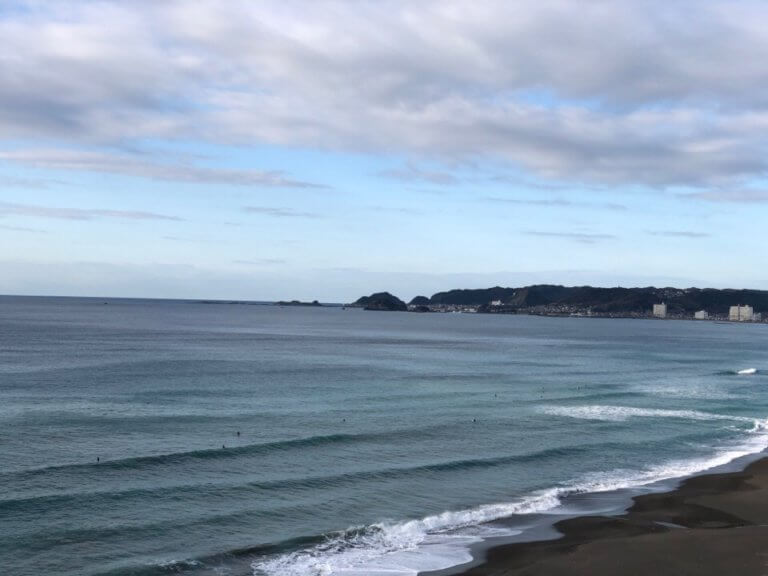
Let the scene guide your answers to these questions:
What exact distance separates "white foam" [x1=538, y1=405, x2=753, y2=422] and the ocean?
9.2 inches

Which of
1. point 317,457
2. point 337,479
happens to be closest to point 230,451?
point 317,457

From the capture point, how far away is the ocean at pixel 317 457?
22.0m

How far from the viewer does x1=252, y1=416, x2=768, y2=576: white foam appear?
20.4 m

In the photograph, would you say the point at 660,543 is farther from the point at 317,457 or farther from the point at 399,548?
the point at 317,457

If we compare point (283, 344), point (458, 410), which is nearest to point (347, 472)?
point (458, 410)

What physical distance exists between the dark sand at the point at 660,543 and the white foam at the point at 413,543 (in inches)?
56.4

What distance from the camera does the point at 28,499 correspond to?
81.3ft

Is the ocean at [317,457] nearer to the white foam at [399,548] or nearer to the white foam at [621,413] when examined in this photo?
the white foam at [399,548]

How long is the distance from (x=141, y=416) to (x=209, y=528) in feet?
59.3

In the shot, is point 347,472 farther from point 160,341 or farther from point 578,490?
point 160,341

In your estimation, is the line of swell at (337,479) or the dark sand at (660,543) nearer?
the dark sand at (660,543)

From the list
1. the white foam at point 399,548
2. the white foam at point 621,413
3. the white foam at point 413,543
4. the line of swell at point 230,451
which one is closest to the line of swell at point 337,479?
the line of swell at point 230,451

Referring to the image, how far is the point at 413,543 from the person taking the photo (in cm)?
2270

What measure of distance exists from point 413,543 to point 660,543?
293 inches
